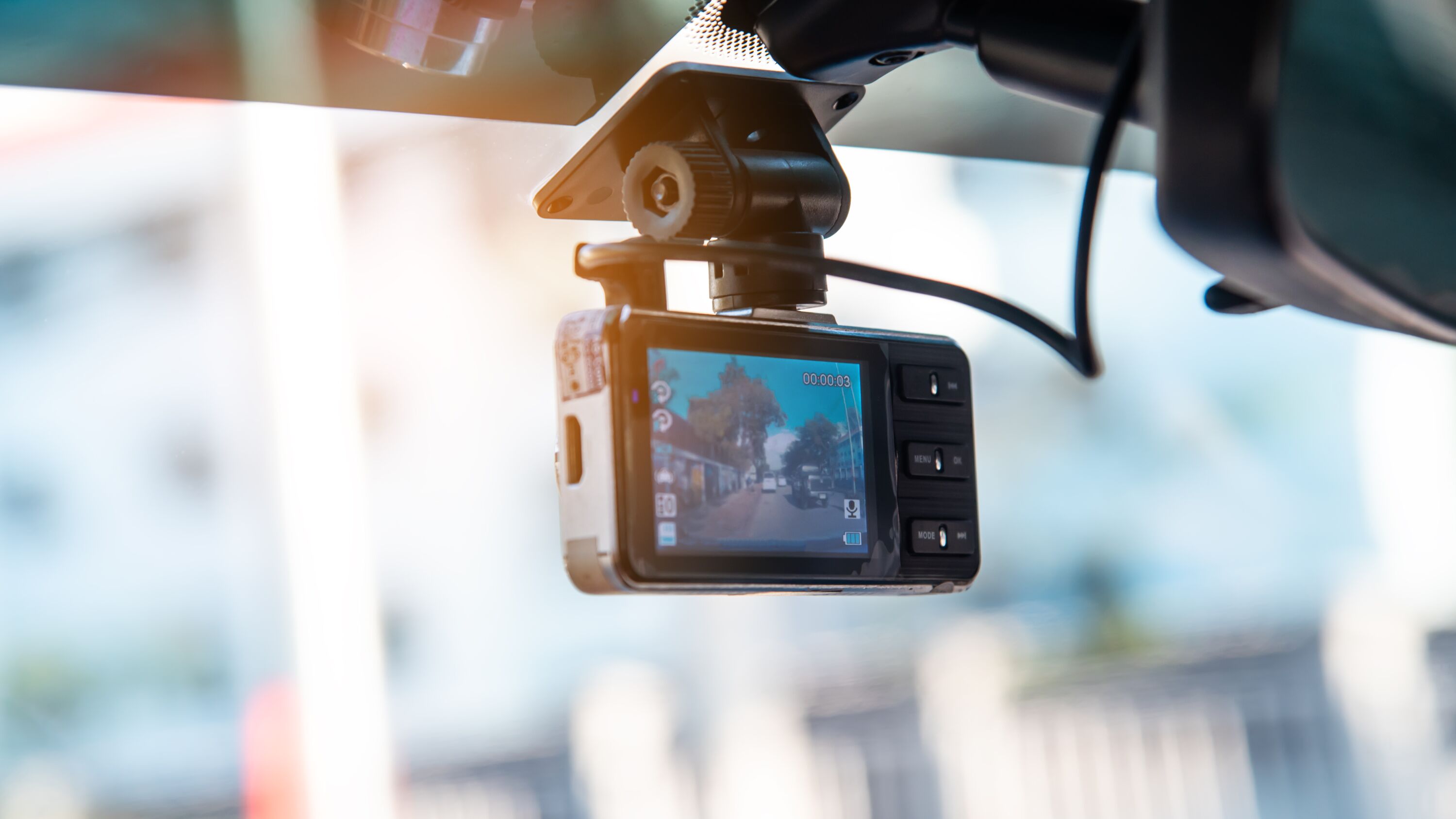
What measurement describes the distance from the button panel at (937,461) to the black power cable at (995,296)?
0.18m

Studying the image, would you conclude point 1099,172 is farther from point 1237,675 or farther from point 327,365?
point 1237,675

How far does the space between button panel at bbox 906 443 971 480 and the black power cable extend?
0.18m

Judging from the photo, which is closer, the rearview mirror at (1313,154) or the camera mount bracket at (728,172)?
the rearview mirror at (1313,154)

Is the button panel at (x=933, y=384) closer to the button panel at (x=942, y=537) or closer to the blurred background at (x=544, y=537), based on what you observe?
the button panel at (x=942, y=537)

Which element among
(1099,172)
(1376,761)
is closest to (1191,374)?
(1376,761)

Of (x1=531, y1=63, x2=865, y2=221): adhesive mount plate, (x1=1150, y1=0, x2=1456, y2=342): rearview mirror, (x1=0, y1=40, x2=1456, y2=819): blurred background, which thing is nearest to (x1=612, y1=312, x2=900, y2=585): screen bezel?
(x1=531, y1=63, x2=865, y2=221): adhesive mount plate

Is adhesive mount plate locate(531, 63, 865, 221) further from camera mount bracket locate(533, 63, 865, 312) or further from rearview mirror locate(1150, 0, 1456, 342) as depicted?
rearview mirror locate(1150, 0, 1456, 342)

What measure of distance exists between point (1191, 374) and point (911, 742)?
2.94 feet

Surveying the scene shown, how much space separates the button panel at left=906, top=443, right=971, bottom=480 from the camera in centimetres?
55

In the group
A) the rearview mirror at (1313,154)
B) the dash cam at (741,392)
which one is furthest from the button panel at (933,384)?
the rearview mirror at (1313,154)

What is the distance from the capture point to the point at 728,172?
1.65 feet

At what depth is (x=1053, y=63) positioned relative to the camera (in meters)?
0.42

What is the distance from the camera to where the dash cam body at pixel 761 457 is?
1.46 feet

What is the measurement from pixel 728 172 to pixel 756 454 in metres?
0.13
